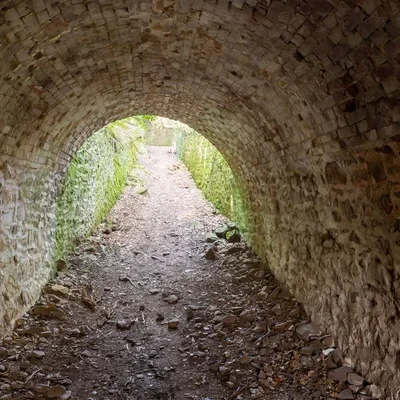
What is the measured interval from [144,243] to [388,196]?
673cm

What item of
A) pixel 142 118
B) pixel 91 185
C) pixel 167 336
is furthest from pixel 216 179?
pixel 142 118

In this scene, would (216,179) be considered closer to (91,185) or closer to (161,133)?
(91,185)

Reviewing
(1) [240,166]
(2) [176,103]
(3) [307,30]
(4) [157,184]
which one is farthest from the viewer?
(4) [157,184]

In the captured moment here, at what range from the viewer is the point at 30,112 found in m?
3.93

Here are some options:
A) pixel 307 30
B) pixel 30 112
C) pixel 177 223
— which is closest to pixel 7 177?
pixel 30 112

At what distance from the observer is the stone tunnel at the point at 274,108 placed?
2.51 meters

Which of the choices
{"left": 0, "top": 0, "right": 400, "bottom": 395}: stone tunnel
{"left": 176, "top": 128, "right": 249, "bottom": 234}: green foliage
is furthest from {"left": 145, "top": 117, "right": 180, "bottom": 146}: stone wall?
{"left": 0, "top": 0, "right": 400, "bottom": 395}: stone tunnel

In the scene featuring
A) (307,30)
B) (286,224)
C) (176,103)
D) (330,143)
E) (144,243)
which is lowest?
(144,243)

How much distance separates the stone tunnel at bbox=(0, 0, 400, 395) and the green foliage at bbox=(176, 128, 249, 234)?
237 cm

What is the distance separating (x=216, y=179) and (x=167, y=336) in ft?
22.3

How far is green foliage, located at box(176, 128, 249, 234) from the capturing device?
8.14 meters

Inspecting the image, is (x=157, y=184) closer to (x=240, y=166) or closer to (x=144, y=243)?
(x=144, y=243)

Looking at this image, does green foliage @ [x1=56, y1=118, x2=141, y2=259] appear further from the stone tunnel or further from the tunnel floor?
the stone tunnel

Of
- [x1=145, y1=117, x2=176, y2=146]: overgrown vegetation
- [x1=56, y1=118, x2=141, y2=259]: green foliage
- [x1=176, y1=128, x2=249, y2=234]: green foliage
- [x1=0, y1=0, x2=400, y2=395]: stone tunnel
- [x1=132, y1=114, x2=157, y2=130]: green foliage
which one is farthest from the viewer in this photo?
[x1=145, y1=117, x2=176, y2=146]: overgrown vegetation
